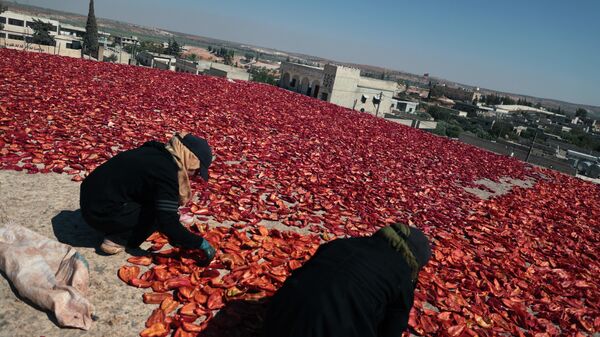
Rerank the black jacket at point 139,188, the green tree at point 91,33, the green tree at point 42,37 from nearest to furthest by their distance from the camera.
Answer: the black jacket at point 139,188
the green tree at point 91,33
the green tree at point 42,37

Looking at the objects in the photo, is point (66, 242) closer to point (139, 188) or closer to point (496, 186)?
point (139, 188)

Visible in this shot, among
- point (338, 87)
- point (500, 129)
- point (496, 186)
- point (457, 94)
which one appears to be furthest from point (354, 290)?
point (457, 94)

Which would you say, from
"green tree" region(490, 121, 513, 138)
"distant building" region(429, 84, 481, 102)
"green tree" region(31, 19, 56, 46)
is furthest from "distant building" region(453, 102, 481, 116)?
"green tree" region(31, 19, 56, 46)

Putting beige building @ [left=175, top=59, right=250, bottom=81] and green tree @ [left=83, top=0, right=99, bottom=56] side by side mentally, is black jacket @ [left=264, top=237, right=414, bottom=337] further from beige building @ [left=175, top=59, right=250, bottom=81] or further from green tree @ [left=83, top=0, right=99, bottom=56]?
green tree @ [left=83, top=0, right=99, bottom=56]

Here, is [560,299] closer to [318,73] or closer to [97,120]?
[97,120]

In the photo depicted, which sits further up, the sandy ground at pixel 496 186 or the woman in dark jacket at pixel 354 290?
the woman in dark jacket at pixel 354 290

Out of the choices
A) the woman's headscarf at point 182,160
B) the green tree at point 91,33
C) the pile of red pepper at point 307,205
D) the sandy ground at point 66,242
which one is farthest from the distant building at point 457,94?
the woman's headscarf at point 182,160

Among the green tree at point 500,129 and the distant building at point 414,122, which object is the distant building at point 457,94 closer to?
the green tree at point 500,129
